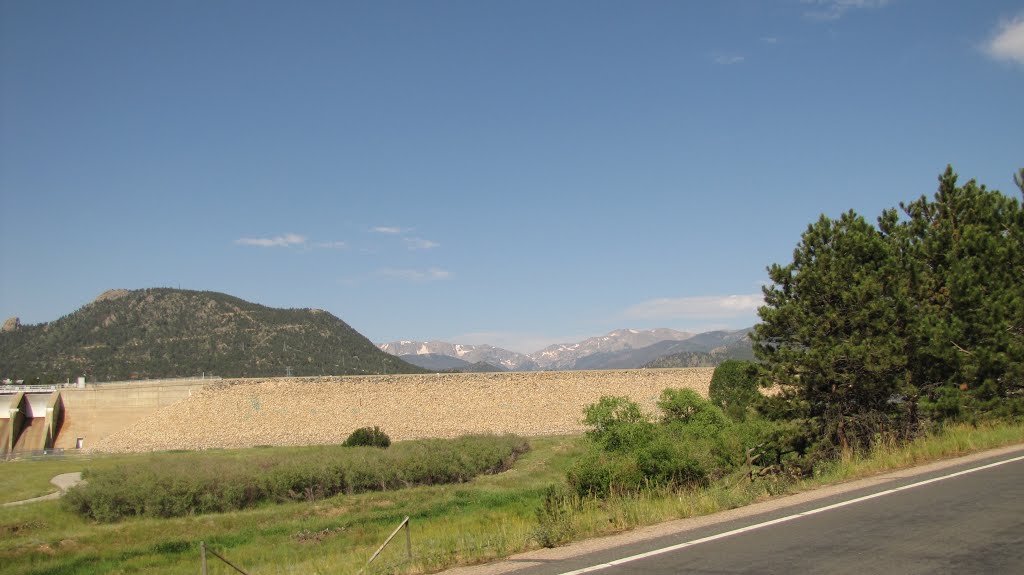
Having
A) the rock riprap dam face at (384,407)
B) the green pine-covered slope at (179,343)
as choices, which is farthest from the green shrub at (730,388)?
the green pine-covered slope at (179,343)

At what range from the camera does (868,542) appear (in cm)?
664

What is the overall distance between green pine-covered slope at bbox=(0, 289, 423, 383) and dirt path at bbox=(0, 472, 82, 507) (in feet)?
243

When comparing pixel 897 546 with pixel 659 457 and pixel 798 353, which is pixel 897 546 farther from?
pixel 798 353

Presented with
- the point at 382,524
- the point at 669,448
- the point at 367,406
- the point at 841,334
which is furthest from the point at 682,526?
the point at 367,406

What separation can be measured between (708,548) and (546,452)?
34654 millimetres

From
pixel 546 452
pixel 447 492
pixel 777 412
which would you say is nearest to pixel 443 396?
pixel 546 452

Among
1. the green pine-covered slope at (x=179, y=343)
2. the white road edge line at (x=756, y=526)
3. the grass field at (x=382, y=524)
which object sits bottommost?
the grass field at (x=382, y=524)

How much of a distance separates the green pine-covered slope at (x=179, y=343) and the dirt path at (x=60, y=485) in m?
74.1

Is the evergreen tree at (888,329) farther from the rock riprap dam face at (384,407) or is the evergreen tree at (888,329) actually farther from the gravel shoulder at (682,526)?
the rock riprap dam face at (384,407)

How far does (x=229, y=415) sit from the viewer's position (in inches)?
2064

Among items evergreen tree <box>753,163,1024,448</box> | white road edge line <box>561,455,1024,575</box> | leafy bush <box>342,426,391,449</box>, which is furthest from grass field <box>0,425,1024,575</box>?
leafy bush <box>342,426,391,449</box>

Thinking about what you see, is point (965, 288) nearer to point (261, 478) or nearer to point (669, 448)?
point (669, 448)

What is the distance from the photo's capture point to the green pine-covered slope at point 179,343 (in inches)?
4537

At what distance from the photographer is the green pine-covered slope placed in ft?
378
